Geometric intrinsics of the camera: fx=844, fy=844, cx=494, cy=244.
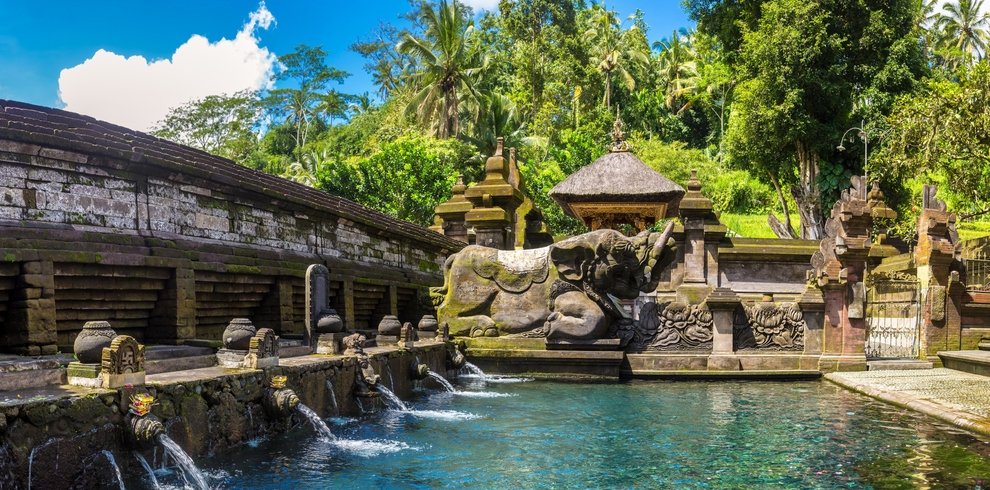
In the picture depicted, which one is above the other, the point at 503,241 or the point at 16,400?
the point at 503,241

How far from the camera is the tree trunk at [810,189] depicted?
97.5ft

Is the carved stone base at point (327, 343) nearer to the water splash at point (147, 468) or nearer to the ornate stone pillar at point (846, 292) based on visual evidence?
the water splash at point (147, 468)

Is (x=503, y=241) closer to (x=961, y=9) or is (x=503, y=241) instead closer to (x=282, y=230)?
(x=282, y=230)

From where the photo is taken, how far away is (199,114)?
48875 millimetres

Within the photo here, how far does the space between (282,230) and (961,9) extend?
2333 inches

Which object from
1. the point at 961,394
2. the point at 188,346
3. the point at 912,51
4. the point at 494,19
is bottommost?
the point at 961,394

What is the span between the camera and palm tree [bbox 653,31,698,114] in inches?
1984

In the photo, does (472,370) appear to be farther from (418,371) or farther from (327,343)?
(327,343)

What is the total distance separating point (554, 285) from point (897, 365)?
6.32 m

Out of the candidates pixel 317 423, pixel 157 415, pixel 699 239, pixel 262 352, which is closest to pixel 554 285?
pixel 699 239

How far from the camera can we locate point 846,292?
1488cm

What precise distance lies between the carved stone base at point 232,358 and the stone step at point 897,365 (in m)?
11.2

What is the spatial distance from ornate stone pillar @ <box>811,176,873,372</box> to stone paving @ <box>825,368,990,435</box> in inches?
17.8

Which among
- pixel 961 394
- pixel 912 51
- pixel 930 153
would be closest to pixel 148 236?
pixel 961 394
